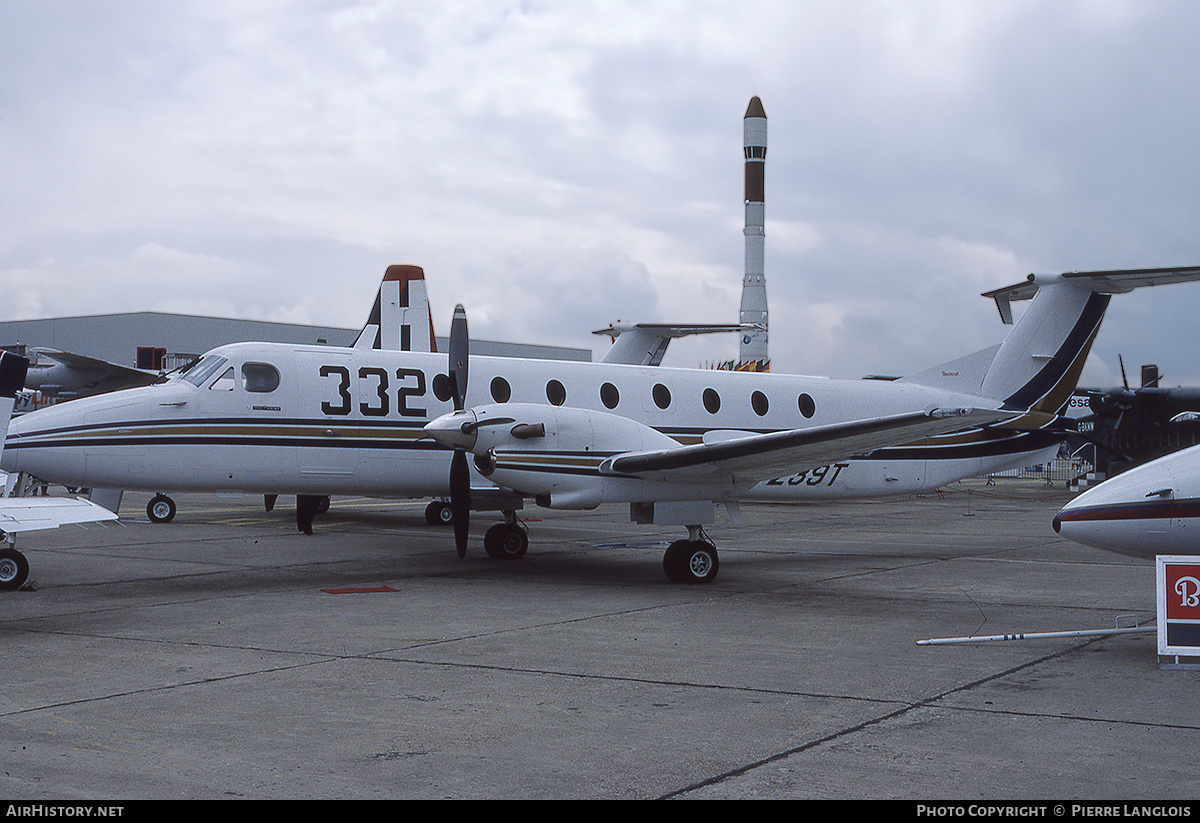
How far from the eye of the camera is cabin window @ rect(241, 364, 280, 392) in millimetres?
14094

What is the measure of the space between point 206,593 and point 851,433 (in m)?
7.52

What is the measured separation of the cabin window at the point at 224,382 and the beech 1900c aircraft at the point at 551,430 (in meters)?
0.02

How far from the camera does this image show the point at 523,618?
10.4 m

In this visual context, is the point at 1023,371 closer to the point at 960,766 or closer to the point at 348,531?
the point at 348,531

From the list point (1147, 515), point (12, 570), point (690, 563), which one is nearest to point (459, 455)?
point (690, 563)

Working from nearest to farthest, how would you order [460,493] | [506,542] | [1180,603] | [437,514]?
[1180,603] < [460,493] < [506,542] < [437,514]

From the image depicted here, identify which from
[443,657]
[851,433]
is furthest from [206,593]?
[851,433]

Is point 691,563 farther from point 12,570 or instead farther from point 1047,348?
point 1047,348

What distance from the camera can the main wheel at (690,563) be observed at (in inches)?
521

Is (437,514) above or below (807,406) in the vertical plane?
below

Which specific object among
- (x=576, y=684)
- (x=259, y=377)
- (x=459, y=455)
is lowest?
(x=576, y=684)

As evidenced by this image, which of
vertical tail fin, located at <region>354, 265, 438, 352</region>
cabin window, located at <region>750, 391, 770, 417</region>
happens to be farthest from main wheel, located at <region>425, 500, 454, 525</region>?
cabin window, located at <region>750, 391, 770, 417</region>

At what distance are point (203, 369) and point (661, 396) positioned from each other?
678 cm

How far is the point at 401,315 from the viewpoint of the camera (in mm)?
28531
